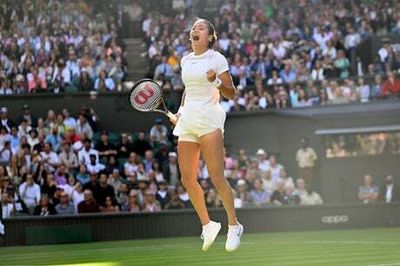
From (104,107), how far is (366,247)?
15021mm

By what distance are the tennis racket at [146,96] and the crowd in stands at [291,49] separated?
16.3 m

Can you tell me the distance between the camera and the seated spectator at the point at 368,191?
87.0 feet

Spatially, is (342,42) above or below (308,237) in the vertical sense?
above

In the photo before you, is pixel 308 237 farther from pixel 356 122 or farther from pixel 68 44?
pixel 68 44

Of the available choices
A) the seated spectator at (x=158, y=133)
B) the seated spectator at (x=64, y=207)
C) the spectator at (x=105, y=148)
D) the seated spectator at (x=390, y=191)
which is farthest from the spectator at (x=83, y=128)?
the seated spectator at (x=390, y=191)

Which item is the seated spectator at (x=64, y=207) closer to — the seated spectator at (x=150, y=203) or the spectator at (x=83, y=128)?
the seated spectator at (x=150, y=203)

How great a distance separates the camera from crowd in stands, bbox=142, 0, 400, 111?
30.7 meters

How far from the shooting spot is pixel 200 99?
13586 mm

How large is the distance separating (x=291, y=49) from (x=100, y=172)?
24.5 ft

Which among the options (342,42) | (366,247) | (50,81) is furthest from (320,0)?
(366,247)

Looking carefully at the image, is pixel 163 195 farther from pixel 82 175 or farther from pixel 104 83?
pixel 104 83

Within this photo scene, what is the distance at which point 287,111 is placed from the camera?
3050 centimetres

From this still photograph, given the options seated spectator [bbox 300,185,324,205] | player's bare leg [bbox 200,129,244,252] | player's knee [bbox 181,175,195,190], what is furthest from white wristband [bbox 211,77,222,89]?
seated spectator [bbox 300,185,324,205]

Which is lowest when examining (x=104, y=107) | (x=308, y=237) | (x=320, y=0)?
(x=308, y=237)
